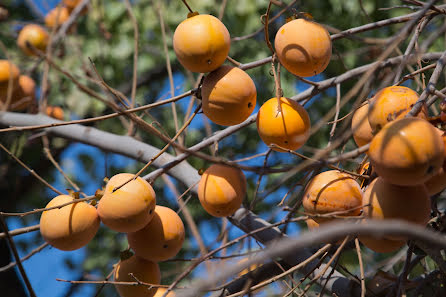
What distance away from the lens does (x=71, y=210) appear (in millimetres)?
1179

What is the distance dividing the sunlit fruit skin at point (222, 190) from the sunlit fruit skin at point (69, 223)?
0.27 meters

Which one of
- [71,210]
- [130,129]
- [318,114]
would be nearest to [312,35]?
[71,210]

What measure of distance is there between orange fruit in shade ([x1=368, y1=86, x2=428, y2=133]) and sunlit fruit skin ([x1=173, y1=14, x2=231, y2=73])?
1.15 feet

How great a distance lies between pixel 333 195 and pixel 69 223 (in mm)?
602

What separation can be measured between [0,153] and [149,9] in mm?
1234

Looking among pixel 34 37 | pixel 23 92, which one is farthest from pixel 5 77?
pixel 34 37

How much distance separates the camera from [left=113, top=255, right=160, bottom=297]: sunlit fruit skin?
1311 millimetres

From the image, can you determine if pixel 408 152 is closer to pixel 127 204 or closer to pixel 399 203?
pixel 399 203

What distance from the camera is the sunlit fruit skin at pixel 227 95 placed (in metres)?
1.09

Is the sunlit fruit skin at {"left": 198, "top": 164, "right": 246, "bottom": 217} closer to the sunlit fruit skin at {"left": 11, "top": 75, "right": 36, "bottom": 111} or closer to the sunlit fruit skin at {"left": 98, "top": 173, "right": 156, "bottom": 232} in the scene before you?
the sunlit fruit skin at {"left": 98, "top": 173, "right": 156, "bottom": 232}

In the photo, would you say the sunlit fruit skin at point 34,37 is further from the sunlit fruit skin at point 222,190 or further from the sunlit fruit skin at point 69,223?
the sunlit fruit skin at point 222,190

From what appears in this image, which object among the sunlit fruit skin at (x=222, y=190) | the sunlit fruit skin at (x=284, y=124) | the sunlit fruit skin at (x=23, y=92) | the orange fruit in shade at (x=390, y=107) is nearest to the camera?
the orange fruit in shade at (x=390, y=107)

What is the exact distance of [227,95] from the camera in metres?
1.08

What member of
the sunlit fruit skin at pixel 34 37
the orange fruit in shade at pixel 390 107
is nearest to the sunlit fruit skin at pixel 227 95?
the orange fruit in shade at pixel 390 107
